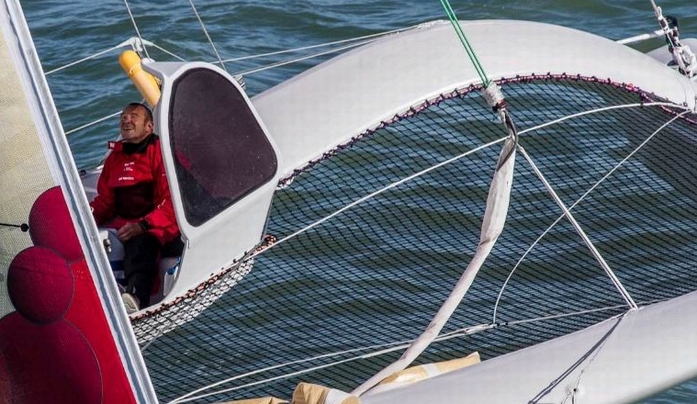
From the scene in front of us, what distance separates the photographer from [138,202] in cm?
437

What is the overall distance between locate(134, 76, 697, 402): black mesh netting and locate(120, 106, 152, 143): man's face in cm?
57

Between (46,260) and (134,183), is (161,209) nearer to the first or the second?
(134,183)

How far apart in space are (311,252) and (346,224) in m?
0.30

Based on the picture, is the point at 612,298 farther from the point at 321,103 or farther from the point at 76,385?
the point at 76,385

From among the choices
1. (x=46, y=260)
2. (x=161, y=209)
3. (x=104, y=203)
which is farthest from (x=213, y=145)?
(x=46, y=260)

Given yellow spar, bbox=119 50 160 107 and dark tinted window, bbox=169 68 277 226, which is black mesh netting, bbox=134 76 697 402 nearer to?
dark tinted window, bbox=169 68 277 226

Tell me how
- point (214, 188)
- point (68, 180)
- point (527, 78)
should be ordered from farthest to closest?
1. point (527, 78)
2. point (214, 188)
3. point (68, 180)

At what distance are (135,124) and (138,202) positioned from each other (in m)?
0.28

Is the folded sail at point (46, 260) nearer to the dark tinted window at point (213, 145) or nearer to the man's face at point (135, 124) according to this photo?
the dark tinted window at point (213, 145)

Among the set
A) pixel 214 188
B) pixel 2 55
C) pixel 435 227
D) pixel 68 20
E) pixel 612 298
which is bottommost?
pixel 612 298

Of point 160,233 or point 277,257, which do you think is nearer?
point 160,233

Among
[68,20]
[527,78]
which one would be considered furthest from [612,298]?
[68,20]

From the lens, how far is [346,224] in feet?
19.1

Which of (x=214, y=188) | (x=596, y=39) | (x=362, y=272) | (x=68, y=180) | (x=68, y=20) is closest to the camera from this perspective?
(x=68, y=180)
